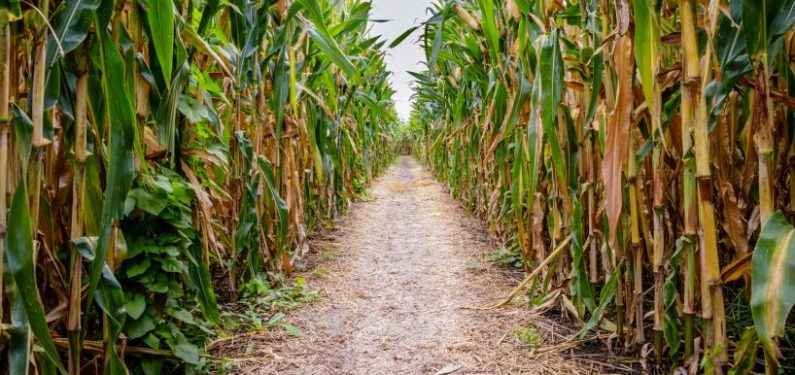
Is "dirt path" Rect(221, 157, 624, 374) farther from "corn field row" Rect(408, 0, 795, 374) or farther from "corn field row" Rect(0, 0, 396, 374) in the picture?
"corn field row" Rect(0, 0, 396, 374)

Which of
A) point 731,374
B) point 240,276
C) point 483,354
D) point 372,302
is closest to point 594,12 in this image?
point 731,374

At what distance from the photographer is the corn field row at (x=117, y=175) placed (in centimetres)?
70

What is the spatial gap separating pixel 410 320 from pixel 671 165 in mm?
1012

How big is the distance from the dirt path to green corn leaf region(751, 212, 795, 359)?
671 millimetres

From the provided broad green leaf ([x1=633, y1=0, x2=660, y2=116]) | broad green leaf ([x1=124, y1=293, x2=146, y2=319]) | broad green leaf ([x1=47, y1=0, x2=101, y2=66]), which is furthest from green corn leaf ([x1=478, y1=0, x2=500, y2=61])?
broad green leaf ([x1=124, y1=293, x2=146, y2=319])

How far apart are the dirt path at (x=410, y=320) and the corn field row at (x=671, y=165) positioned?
0.21m

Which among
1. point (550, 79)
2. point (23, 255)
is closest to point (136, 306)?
point (23, 255)

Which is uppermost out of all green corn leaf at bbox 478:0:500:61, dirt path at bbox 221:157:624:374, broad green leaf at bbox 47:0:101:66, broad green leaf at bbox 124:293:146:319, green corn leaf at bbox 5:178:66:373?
green corn leaf at bbox 478:0:500:61

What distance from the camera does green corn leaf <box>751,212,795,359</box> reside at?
2.09 feet

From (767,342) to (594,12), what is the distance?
913 millimetres

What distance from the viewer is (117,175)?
76 cm

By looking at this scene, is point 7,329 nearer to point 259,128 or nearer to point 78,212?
point 78,212

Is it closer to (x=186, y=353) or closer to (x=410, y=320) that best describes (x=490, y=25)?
(x=410, y=320)

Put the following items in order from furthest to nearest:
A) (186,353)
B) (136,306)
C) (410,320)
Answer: (410,320) < (186,353) < (136,306)
